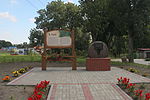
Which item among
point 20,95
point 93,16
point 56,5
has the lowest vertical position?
point 20,95

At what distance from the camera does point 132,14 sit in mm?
21453

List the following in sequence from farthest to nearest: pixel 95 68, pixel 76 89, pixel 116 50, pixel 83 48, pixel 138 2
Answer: pixel 116 50 → pixel 83 48 → pixel 138 2 → pixel 95 68 → pixel 76 89

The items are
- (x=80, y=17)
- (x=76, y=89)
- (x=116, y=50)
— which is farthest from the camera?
(x=116, y=50)

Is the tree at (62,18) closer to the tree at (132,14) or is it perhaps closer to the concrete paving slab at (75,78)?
the tree at (132,14)

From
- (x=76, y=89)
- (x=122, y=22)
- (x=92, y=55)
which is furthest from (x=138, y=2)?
(x=76, y=89)

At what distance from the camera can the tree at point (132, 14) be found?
69.5 ft

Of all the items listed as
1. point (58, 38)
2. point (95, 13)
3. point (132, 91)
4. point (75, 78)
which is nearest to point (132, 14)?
point (95, 13)

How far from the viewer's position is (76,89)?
23.3 ft

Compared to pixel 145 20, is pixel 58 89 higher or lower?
lower

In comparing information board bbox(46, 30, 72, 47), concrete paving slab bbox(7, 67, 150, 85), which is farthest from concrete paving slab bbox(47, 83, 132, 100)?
information board bbox(46, 30, 72, 47)

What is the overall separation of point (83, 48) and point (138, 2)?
28.4 meters

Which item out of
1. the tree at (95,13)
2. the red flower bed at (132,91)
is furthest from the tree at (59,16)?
the red flower bed at (132,91)

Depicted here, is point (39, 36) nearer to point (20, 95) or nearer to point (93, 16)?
point (93, 16)

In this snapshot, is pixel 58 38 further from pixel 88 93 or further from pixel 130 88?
pixel 130 88
